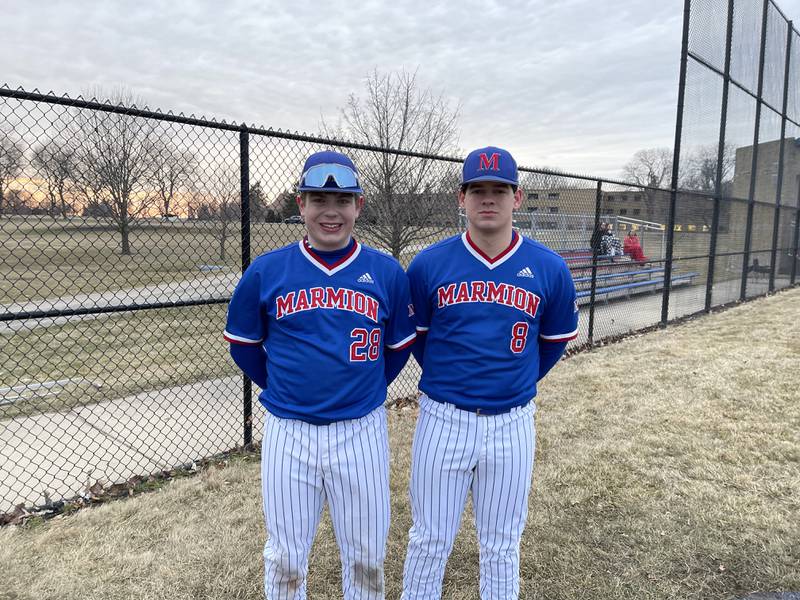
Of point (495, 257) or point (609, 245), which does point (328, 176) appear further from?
point (609, 245)

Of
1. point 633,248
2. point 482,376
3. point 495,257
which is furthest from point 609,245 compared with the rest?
point 482,376

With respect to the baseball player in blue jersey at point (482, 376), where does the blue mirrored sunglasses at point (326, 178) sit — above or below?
above

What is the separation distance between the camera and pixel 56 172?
3793 mm

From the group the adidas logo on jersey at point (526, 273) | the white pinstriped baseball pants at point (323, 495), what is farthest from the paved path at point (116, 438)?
the adidas logo on jersey at point (526, 273)

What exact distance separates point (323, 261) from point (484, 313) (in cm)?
63

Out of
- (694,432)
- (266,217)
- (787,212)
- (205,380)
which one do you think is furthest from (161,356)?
(787,212)

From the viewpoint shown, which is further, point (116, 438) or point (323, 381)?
point (116, 438)

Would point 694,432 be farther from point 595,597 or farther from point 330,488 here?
point 330,488

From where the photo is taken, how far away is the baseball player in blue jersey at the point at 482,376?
195cm

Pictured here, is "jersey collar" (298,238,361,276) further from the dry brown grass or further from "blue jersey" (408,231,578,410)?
the dry brown grass

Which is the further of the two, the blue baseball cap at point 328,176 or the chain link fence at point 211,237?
the chain link fence at point 211,237

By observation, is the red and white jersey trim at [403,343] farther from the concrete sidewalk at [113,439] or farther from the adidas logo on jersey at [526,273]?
the concrete sidewalk at [113,439]

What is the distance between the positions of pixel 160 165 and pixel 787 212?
16.8 meters

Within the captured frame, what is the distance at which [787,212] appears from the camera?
1480 centimetres
